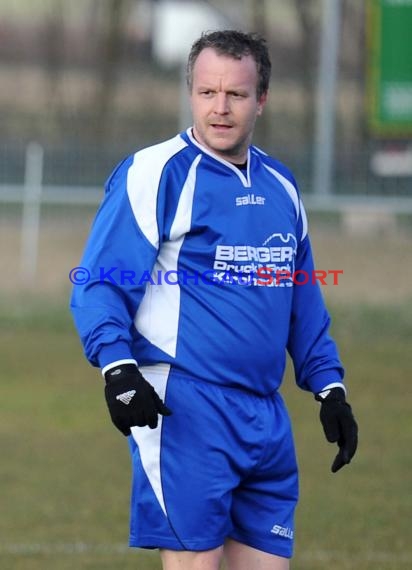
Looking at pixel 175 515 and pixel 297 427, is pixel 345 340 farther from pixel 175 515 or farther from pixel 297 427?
pixel 175 515

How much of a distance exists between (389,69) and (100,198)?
354 cm

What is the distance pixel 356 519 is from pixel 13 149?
11678 mm

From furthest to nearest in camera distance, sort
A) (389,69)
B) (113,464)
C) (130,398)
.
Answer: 1. (389,69)
2. (113,464)
3. (130,398)

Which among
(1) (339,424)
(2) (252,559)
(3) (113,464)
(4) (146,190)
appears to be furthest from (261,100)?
(3) (113,464)

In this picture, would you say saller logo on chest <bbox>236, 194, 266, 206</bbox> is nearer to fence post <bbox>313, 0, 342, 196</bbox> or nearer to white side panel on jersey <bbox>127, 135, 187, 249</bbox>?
white side panel on jersey <bbox>127, 135, 187, 249</bbox>

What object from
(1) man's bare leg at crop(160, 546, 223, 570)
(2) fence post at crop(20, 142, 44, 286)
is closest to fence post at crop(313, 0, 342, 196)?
(2) fence post at crop(20, 142, 44, 286)

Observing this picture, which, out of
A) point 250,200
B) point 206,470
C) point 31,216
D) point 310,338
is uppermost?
point 31,216

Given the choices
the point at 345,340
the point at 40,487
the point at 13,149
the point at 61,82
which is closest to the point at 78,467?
the point at 40,487

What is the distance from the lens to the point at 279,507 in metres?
4.13

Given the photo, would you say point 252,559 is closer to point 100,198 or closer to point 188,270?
point 188,270

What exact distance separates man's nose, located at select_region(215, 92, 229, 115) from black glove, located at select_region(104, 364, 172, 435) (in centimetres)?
74

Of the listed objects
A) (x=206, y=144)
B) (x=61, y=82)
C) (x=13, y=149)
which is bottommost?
(x=206, y=144)

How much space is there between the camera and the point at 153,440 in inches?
158

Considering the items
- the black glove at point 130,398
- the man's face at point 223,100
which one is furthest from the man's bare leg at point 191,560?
the man's face at point 223,100
